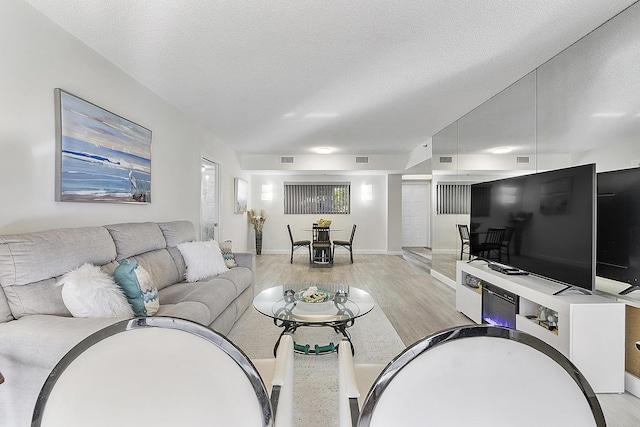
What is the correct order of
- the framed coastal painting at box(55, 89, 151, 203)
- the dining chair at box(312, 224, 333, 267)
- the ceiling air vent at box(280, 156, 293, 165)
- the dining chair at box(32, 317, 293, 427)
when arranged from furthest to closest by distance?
the ceiling air vent at box(280, 156, 293, 165), the dining chair at box(312, 224, 333, 267), the framed coastal painting at box(55, 89, 151, 203), the dining chair at box(32, 317, 293, 427)

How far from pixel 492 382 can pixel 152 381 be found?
0.76 metres

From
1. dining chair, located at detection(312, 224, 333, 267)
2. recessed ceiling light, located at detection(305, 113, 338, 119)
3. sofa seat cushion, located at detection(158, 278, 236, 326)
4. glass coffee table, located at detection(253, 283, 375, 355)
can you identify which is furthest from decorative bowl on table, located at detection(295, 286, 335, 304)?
dining chair, located at detection(312, 224, 333, 267)

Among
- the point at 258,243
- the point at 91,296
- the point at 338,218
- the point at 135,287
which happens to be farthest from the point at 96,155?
the point at 338,218

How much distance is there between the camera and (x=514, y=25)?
2.16 m

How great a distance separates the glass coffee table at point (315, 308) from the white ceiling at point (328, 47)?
2159 mm

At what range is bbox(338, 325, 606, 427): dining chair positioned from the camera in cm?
65

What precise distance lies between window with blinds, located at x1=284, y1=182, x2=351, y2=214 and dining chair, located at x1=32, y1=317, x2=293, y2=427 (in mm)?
7700

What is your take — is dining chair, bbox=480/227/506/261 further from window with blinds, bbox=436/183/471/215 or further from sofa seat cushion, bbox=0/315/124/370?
sofa seat cushion, bbox=0/315/124/370

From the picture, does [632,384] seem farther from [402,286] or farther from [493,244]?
[402,286]

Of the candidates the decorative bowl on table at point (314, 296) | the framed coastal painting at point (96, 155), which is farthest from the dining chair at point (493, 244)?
the framed coastal painting at point (96, 155)

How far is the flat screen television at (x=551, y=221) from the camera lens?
2010 mm

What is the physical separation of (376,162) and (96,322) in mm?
6469

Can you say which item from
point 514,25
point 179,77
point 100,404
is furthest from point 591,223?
point 179,77

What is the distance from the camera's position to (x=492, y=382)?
657 millimetres
